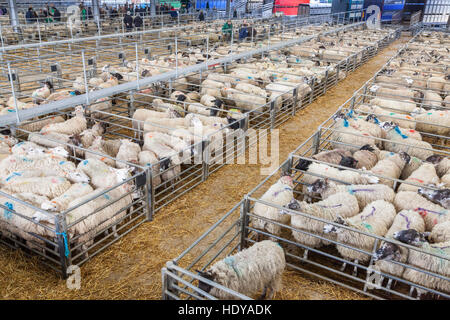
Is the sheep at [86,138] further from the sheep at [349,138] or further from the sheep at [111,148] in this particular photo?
the sheep at [349,138]

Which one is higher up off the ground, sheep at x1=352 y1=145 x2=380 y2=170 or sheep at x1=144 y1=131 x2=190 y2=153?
sheep at x1=144 y1=131 x2=190 y2=153

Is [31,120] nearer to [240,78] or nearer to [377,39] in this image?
[240,78]

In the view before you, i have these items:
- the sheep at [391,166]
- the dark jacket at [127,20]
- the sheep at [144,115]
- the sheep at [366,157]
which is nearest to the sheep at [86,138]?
the sheep at [144,115]

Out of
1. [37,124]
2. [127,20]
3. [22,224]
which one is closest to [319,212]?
[22,224]

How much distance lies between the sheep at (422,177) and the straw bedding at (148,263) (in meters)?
1.90

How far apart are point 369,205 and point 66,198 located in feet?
12.8

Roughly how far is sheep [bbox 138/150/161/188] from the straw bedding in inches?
18.1

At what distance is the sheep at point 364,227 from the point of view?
4012 mm

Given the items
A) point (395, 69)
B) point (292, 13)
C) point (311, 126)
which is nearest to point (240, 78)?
point (311, 126)

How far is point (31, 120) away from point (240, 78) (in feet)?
17.5

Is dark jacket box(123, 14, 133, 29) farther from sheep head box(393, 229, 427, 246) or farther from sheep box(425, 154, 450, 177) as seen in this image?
sheep head box(393, 229, 427, 246)

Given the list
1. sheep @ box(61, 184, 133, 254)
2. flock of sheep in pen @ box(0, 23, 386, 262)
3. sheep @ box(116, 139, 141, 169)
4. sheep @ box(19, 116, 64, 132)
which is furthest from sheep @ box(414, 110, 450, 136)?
sheep @ box(19, 116, 64, 132)

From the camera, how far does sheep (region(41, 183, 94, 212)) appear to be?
4250 mm

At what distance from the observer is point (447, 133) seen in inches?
305
